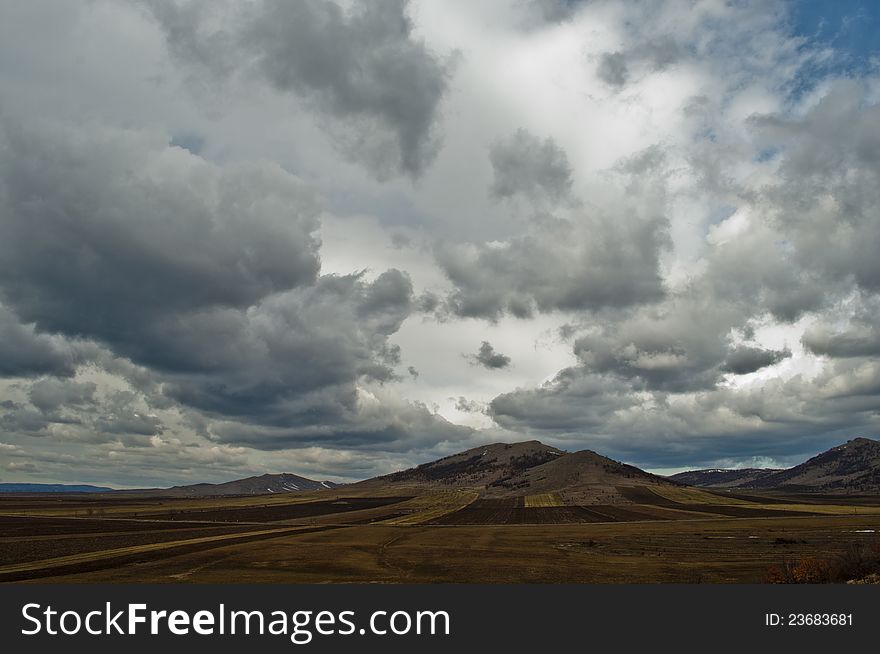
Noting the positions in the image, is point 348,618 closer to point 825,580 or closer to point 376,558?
point 825,580

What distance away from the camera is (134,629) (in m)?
31.2

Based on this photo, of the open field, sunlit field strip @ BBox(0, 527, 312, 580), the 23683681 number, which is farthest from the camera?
sunlit field strip @ BBox(0, 527, 312, 580)

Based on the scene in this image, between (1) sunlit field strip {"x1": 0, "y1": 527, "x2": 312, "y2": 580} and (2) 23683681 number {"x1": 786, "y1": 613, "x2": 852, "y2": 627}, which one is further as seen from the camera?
(1) sunlit field strip {"x1": 0, "y1": 527, "x2": 312, "y2": 580}

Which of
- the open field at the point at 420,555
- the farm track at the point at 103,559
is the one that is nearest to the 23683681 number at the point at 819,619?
the open field at the point at 420,555

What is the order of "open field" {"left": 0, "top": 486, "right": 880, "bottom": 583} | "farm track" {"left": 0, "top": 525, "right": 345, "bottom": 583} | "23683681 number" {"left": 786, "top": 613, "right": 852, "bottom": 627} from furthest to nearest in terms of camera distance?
"farm track" {"left": 0, "top": 525, "right": 345, "bottom": 583}, "open field" {"left": 0, "top": 486, "right": 880, "bottom": 583}, "23683681 number" {"left": 786, "top": 613, "right": 852, "bottom": 627}

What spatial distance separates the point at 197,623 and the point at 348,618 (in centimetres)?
785

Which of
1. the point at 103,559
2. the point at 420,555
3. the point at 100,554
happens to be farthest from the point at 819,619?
the point at 100,554

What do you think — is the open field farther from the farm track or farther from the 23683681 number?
the 23683681 number

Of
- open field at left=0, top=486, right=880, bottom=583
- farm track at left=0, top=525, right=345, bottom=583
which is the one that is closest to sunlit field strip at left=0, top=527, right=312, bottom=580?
farm track at left=0, top=525, right=345, bottom=583

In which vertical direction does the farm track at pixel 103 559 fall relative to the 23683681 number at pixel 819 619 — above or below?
below

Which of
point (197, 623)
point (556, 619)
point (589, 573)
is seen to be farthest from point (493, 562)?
point (197, 623)

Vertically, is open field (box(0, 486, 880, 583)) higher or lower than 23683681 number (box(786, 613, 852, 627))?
lower

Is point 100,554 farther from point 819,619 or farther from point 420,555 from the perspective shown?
point 819,619

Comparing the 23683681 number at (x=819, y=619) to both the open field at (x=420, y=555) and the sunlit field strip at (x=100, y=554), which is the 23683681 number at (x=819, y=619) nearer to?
the open field at (x=420, y=555)
